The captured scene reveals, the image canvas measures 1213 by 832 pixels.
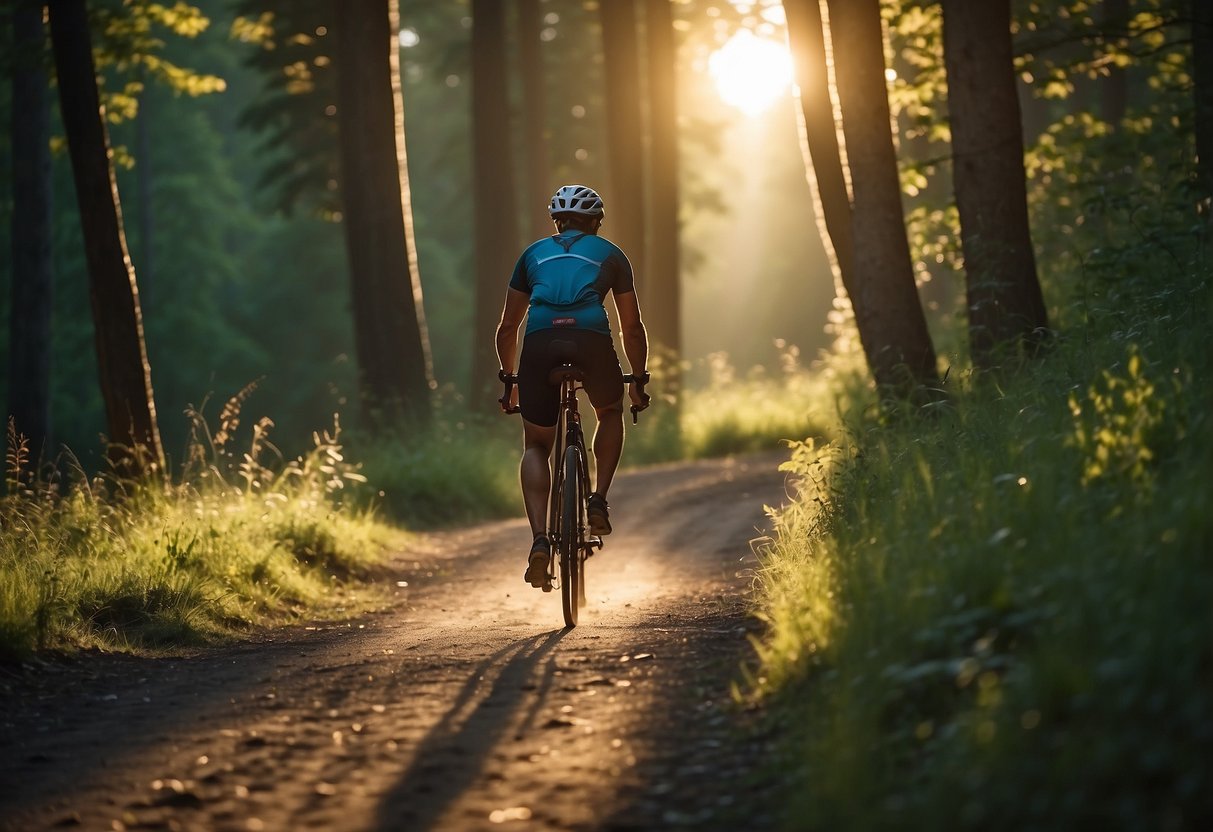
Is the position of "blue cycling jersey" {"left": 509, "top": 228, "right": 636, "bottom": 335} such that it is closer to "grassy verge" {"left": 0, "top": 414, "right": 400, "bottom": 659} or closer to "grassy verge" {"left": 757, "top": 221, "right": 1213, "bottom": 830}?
"grassy verge" {"left": 757, "top": 221, "right": 1213, "bottom": 830}

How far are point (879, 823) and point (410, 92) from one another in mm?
55646

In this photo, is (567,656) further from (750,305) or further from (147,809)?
(750,305)

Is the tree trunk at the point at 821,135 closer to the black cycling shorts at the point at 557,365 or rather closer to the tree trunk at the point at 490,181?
the black cycling shorts at the point at 557,365

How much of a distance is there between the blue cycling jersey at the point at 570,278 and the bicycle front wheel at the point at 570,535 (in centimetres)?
78

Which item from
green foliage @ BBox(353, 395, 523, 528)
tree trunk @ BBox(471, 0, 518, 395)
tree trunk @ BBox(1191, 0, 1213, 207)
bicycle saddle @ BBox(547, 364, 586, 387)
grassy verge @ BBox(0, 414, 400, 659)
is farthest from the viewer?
tree trunk @ BBox(471, 0, 518, 395)

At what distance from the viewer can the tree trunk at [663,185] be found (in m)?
26.6

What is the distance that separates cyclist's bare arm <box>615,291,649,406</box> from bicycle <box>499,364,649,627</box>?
2.0 inches

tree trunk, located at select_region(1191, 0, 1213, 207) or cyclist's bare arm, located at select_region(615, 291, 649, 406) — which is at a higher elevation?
tree trunk, located at select_region(1191, 0, 1213, 207)

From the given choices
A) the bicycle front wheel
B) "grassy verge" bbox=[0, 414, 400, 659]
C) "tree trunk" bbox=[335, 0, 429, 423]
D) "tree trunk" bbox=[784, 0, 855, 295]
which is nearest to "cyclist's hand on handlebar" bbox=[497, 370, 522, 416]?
the bicycle front wheel

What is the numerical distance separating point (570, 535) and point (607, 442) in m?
0.66

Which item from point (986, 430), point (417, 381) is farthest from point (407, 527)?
point (986, 430)

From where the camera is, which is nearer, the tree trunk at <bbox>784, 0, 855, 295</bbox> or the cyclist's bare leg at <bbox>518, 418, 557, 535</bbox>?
the cyclist's bare leg at <bbox>518, 418, 557, 535</bbox>

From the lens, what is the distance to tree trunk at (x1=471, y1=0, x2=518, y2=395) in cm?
2462

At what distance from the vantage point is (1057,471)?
595 centimetres
